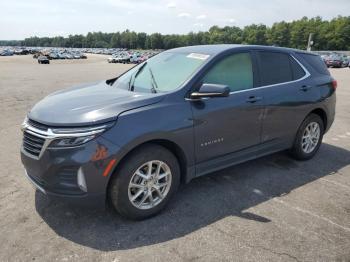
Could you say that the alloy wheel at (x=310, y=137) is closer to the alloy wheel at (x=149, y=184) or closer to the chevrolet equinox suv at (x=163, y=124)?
the chevrolet equinox suv at (x=163, y=124)

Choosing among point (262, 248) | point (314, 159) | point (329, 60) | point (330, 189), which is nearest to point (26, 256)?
point (262, 248)

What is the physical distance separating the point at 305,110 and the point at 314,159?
96 centimetres

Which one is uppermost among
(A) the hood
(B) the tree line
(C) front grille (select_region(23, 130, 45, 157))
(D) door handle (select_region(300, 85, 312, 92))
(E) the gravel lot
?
(B) the tree line

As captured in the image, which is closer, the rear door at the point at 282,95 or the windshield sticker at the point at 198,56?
the windshield sticker at the point at 198,56

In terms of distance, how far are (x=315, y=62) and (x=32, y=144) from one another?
444cm

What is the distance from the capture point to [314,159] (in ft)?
18.1

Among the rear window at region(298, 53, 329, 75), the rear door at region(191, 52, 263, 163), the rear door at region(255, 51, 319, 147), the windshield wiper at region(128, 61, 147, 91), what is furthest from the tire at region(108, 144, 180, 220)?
the rear window at region(298, 53, 329, 75)

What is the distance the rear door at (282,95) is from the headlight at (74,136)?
2370 mm

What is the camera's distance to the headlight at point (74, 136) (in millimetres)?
3047

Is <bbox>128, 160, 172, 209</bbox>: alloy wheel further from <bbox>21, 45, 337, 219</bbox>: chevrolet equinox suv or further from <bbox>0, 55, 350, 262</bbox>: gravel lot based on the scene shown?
<bbox>0, 55, 350, 262</bbox>: gravel lot

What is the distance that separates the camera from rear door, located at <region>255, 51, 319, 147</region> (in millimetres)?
4516

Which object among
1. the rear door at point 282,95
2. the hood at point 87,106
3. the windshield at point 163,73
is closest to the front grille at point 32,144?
the hood at point 87,106

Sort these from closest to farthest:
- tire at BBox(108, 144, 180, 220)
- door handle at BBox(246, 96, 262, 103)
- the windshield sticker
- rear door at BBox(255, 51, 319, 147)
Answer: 1. tire at BBox(108, 144, 180, 220)
2. the windshield sticker
3. door handle at BBox(246, 96, 262, 103)
4. rear door at BBox(255, 51, 319, 147)

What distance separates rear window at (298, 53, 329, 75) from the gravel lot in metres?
1.68
